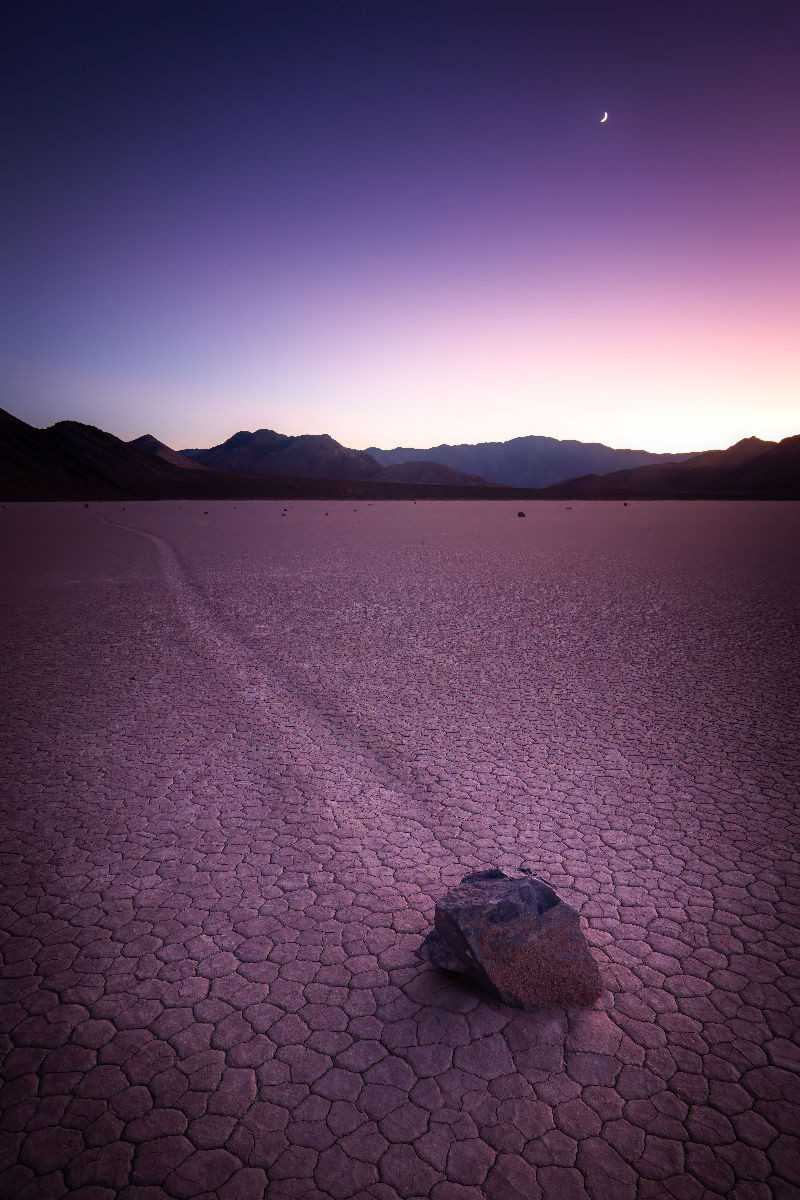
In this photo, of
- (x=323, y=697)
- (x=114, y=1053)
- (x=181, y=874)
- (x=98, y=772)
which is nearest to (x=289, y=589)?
(x=323, y=697)

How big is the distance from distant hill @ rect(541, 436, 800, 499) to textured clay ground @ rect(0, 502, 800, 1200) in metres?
100.0

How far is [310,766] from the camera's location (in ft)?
16.4

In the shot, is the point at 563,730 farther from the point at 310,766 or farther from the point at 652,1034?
the point at 652,1034

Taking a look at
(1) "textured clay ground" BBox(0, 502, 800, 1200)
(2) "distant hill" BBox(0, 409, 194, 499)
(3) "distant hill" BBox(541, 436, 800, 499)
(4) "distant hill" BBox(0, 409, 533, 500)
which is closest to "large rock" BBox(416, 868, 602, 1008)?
(1) "textured clay ground" BBox(0, 502, 800, 1200)

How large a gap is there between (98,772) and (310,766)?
5.29ft

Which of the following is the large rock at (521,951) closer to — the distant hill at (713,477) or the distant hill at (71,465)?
the distant hill at (71,465)

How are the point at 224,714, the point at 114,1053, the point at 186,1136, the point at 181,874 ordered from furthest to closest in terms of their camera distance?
the point at 224,714 < the point at 181,874 < the point at 114,1053 < the point at 186,1136

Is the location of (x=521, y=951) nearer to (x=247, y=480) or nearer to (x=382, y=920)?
(x=382, y=920)

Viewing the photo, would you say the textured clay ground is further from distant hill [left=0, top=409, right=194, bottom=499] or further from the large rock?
distant hill [left=0, top=409, right=194, bottom=499]

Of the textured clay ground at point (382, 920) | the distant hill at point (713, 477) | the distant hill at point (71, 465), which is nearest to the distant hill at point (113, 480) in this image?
the distant hill at point (71, 465)

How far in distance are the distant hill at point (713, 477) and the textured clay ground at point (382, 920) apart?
9996cm

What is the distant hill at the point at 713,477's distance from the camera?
356 feet

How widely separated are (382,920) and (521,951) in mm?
813

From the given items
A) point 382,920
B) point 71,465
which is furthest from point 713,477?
point 382,920
